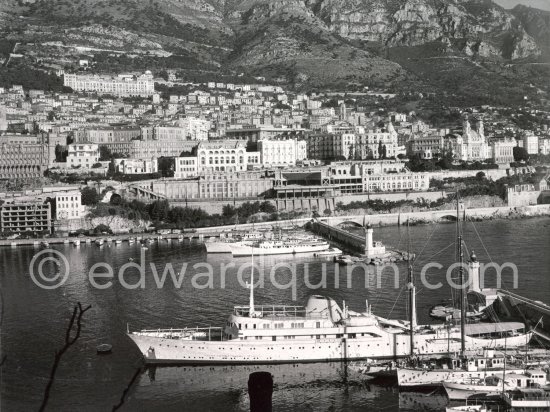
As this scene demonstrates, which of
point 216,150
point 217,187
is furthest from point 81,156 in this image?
point 217,187

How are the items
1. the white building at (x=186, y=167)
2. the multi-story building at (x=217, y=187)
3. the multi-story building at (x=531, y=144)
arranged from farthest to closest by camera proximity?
the multi-story building at (x=531, y=144) → the white building at (x=186, y=167) → the multi-story building at (x=217, y=187)

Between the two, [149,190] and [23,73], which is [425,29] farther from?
[149,190]

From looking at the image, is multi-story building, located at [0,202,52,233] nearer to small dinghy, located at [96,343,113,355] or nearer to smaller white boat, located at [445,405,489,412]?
small dinghy, located at [96,343,113,355]

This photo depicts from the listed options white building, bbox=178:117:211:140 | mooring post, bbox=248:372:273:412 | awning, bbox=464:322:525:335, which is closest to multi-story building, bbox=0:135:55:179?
white building, bbox=178:117:211:140

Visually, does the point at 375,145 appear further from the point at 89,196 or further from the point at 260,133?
the point at 89,196

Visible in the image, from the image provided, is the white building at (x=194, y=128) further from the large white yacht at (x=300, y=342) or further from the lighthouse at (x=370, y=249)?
the large white yacht at (x=300, y=342)

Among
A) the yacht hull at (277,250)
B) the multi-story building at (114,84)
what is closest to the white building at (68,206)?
the yacht hull at (277,250)

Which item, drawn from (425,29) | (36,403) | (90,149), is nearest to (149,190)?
(90,149)
